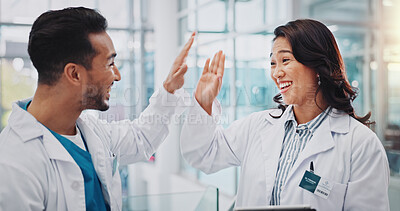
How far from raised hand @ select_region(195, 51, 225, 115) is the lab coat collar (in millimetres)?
659

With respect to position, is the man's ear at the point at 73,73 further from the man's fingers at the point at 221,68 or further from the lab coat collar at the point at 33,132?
the man's fingers at the point at 221,68

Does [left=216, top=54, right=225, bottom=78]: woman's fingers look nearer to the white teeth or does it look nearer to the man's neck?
the white teeth

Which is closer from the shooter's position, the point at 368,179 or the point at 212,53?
the point at 368,179

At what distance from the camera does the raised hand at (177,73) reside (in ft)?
5.69

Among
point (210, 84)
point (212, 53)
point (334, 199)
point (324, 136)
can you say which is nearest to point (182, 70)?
point (210, 84)

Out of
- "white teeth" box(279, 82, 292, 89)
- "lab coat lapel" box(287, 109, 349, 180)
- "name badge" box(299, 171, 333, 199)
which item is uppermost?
"white teeth" box(279, 82, 292, 89)

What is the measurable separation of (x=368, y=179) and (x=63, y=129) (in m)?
1.23

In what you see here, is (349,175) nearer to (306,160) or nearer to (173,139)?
(306,160)

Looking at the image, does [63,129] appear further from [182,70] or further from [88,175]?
[182,70]

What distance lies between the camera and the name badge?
143cm

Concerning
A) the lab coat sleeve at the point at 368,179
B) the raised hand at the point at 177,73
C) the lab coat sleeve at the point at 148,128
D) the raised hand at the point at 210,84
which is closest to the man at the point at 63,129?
the lab coat sleeve at the point at 148,128

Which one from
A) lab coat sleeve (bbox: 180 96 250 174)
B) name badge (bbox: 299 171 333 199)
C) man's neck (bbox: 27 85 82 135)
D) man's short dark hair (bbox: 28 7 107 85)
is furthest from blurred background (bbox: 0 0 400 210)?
man's short dark hair (bbox: 28 7 107 85)

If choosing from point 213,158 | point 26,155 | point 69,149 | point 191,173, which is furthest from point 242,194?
point 191,173

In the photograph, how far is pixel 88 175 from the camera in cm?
Result: 141
